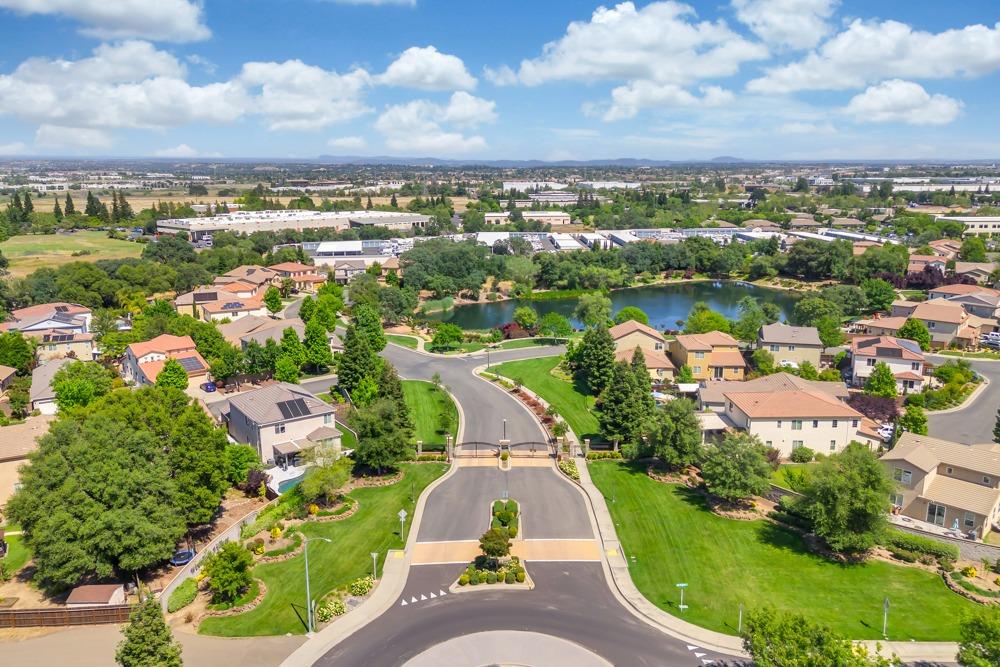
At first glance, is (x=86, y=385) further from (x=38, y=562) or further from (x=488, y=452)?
(x=488, y=452)

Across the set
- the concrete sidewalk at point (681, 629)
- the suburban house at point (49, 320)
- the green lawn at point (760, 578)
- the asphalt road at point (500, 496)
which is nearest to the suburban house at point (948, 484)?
the green lawn at point (760, 578)

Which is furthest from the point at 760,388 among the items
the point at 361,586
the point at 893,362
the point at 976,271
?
the point at 976,271

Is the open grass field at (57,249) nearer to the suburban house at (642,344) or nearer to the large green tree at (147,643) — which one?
the suburban house at (642,344)

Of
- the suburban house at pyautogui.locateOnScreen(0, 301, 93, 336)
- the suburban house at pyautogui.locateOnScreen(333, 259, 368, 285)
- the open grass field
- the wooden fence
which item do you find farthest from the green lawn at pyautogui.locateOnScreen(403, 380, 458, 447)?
the open grass field

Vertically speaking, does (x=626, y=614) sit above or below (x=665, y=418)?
below

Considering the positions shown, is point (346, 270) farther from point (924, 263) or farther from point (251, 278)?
point (924, 263)

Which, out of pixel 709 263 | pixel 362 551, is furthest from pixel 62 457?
pixel 709 263

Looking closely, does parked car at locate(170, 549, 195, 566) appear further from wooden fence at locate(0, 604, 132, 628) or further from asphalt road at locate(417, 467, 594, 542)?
asphalt road at locate(417, 467, 594, 542)
